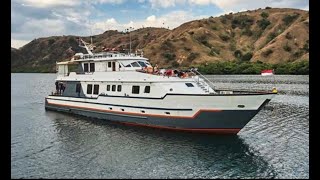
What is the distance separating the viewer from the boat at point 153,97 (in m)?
26.8

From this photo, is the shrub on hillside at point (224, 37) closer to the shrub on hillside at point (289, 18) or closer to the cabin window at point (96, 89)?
the shrub on hillside at point (289, 18)

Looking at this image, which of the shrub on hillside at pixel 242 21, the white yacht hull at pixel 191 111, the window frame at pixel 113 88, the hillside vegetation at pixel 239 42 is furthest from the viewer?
the shrub on hillside at pixel 242 21

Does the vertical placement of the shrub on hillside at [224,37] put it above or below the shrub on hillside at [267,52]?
above

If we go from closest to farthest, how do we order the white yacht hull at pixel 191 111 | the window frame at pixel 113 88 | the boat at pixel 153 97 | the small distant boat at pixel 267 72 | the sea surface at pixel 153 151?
the sea surface at pixel 153 151 < the white yacht hull at pixel 191 111 < the boat at pixel 153 97 < the window frame at pixel 113 88 < the small distant boat at pixel 267 72

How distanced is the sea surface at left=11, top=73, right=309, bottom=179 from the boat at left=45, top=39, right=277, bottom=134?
0.99 metres

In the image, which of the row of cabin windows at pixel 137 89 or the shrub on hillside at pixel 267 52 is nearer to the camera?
the row of cabin windows at pixel 137 89

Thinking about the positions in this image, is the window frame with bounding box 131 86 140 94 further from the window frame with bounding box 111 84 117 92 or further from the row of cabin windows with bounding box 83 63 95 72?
the row of cabin windows with bounding box 83 63 95 72

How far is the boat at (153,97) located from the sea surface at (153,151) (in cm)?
99

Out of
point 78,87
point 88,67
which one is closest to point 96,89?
point 88,67

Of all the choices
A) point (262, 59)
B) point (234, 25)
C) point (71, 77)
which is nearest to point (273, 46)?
point (262, 59)

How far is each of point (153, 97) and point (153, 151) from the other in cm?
665

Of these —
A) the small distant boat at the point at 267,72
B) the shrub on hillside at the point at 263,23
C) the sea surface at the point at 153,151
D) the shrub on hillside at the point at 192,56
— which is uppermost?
the shrub on hillside at the point at 263,23

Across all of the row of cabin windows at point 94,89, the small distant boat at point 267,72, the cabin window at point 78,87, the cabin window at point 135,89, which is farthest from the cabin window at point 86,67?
the small distant boat at point 267,72

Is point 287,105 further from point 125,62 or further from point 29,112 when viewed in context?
point 29,112
